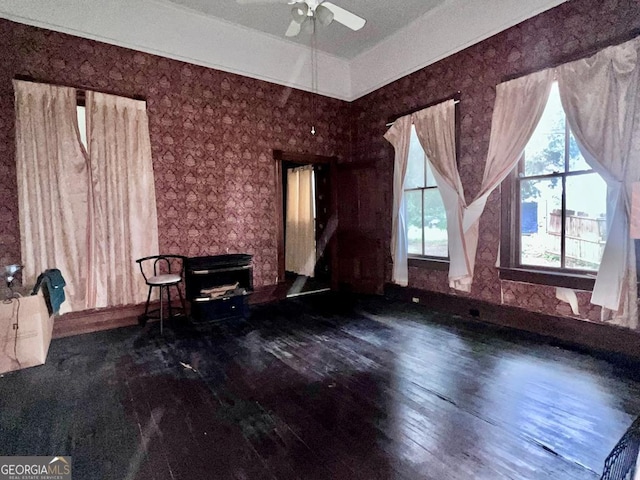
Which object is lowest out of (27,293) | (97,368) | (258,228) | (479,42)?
(97,368)

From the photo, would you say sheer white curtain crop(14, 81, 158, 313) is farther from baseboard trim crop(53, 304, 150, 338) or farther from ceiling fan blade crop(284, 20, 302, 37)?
ceiling fan blade crop(284, 20, 302, 37)

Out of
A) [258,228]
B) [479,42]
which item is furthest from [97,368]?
[479,42]

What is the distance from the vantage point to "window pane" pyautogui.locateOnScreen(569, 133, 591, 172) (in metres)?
3.00

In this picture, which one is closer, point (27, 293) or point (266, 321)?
point (27, 293)

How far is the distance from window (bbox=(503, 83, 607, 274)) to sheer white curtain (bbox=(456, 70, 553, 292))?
0.15 m

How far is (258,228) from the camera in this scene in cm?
468

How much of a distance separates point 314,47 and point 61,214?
13.2 ft

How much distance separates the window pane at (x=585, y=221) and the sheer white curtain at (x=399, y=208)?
1.87 metres

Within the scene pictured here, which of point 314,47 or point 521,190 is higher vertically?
point 314,47

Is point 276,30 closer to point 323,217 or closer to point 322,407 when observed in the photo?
point 323,217

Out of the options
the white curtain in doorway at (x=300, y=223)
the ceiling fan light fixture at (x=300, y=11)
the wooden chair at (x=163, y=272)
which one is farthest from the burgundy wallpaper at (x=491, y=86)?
the wooden chair at (x=163, y=272)

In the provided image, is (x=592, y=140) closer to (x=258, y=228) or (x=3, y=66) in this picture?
(x=258, y=228)

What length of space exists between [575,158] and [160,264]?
4573mm

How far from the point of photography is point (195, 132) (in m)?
4.14
